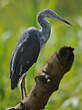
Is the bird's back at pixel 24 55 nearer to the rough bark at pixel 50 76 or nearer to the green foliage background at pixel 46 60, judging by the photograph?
the rough bark at pixel 50 76

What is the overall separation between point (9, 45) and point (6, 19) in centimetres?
185

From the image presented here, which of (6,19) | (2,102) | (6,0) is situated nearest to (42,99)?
(2,102)

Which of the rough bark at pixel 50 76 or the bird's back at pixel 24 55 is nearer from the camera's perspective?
the rough bark at pixel 50 76

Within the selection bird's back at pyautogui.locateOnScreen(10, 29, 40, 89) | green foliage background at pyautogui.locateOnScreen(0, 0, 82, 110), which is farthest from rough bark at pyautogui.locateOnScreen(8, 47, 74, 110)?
green foliage background at pyautogui.locateOnScreen(0, 0, 82, 110)

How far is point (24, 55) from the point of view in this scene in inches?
83.1

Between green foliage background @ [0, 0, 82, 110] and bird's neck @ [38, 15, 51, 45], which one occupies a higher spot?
bird's neck @ [38, 15, 51, 45]

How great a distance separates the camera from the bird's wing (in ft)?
6.82

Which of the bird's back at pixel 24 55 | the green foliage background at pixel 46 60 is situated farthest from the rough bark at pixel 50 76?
→ the green foliage background at pixel 46 60

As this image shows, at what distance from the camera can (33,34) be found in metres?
2.14

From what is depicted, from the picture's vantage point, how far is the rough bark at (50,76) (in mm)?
1889

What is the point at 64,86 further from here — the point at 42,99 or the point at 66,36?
the point at 42,99

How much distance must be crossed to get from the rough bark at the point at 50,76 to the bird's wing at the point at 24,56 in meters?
0.14

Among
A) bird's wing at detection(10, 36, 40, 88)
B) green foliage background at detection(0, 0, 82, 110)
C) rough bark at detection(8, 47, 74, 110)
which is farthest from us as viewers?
green foliage background at detection(0, 0, 82, 110)

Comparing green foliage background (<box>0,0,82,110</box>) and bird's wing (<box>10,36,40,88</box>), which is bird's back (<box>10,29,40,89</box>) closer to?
bird's wing (<box>10,36,40,88</box>)
